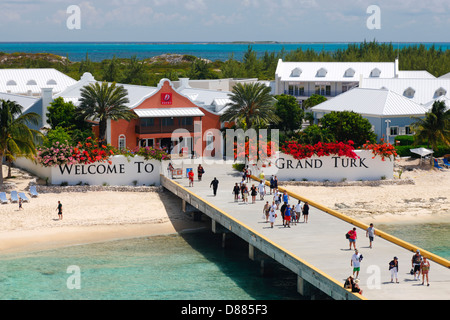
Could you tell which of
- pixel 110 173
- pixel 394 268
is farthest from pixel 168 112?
pixel 394 268

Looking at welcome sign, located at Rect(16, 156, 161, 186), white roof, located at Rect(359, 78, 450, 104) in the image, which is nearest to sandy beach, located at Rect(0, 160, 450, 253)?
welcome sign, located at Rect(16, 156, 161, 186)

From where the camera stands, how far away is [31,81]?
88.2 m

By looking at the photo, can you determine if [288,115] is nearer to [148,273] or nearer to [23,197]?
[23,197]

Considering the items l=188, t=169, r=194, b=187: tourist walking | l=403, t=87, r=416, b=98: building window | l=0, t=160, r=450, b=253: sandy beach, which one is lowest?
l=0, t=160, r=450, b=253: sandy beach

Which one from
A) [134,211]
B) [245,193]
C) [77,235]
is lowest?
[77,235]

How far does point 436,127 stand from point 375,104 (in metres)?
8.56

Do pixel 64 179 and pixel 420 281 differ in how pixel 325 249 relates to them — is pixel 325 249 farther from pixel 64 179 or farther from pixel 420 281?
pixel 64 179

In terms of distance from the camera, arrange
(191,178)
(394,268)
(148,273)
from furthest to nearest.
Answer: (191,178) < (148,273) < (394,268)

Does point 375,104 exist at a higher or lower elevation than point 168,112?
higher

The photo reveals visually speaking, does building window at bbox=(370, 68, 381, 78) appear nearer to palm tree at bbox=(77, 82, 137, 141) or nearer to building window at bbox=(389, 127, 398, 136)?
building window at bbox=(389, 127, 398, 136)

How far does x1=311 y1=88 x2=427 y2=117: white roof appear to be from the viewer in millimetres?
71125

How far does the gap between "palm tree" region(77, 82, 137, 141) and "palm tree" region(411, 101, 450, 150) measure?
25.9m

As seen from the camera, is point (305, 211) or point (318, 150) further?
point (318, 150)

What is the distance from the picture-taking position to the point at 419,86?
8375 centimetres
